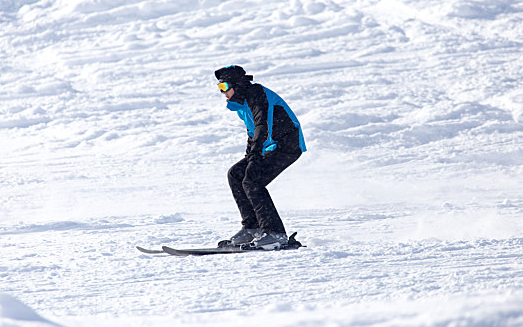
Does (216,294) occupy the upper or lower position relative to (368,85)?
upper

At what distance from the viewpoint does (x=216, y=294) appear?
3.17 metres

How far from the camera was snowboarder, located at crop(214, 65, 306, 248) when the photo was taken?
13.9ft

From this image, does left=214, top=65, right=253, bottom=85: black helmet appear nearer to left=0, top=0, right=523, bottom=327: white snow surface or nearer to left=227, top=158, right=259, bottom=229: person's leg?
left=227, top=158, right=259, bottom=229: person's leg

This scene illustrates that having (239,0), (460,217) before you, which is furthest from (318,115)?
(239,0)

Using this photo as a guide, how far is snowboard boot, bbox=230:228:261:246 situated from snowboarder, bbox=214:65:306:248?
0.42ft

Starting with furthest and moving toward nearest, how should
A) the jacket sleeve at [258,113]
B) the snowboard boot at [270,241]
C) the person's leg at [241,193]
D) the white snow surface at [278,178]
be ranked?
the person's leg at [241,193] < the snowboard boot at [270,241] < the jacket sleeve at [258,113] < the white snow surface at [278,178]

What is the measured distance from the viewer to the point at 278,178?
9055mm

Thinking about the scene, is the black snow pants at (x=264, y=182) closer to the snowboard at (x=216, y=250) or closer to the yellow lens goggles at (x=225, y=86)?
the snowboard at (x=216, y=250)

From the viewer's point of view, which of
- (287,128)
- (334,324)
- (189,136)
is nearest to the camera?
(334,324)

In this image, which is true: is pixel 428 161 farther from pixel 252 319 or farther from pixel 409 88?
pixel 252 319

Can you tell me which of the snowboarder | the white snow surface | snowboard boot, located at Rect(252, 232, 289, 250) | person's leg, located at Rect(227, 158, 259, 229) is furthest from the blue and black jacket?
the white snow surface

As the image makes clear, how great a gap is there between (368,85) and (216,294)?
1221 cm

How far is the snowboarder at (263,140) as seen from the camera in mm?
4246

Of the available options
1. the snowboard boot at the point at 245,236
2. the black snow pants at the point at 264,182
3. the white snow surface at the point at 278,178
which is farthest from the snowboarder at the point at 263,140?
the white snow surface at the point at 278,178
